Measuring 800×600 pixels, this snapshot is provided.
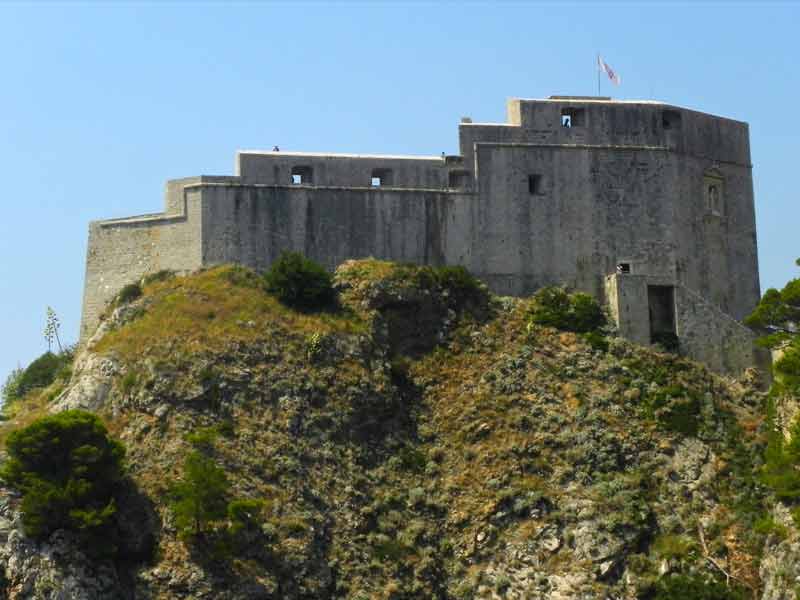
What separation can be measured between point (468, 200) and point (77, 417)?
1600cm

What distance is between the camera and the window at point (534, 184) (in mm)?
60031

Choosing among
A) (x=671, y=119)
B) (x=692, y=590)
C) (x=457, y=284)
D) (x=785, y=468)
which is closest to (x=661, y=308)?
(x=457, y=284)

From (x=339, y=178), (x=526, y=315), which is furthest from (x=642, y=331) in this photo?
(x=339, y=178)

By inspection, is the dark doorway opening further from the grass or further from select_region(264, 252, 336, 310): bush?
select_region(264, 252, 336, 310): bush

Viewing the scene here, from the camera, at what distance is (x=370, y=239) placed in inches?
2327

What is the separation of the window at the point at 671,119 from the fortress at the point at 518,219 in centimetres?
5

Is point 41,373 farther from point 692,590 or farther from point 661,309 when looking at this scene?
point 692,590

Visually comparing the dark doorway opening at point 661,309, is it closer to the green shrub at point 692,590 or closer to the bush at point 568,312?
the bush at point 568,312

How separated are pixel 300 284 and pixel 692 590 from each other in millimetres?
15613

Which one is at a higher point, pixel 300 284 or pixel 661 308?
pixel 300 284

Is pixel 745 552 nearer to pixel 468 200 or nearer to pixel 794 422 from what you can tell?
pixel 794 422

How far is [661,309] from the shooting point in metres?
58.2

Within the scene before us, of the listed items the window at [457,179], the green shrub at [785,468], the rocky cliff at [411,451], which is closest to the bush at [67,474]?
the rocky cliff at [411,451]

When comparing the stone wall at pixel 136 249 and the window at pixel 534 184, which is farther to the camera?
the window at pixel 534 184
